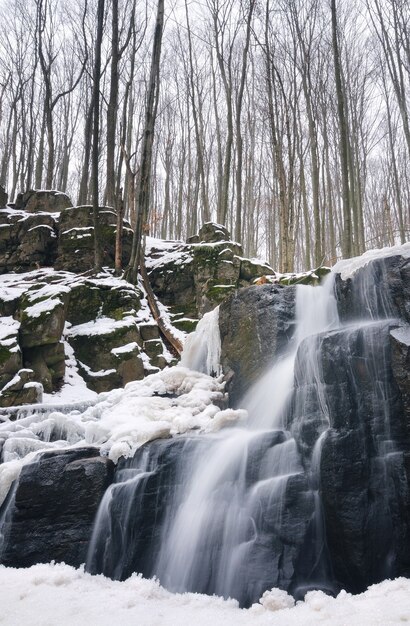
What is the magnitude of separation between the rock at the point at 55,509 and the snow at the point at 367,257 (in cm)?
352

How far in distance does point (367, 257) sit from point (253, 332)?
5.84 feet

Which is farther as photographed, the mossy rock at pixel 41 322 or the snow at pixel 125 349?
the snow at pixel 125 349

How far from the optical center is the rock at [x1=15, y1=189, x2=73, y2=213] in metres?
13.1

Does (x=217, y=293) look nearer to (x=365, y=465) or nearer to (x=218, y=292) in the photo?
(x=218, y=292)

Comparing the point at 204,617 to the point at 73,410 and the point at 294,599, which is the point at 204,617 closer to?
the point at 294,599

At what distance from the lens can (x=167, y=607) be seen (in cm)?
285

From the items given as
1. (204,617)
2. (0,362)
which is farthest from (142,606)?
(0,362)

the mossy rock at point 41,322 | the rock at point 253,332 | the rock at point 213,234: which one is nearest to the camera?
the rock at point 253,332

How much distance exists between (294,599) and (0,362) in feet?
21.2

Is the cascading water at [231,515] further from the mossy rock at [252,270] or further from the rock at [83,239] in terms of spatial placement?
the rock at [83,239]

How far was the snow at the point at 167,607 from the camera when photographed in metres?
2.45

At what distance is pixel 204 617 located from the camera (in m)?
2.70

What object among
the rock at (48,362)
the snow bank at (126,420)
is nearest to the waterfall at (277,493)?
the snow bank at (126,420)

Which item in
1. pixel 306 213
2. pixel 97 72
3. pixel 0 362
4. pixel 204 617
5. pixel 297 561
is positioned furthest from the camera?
pixel 306 213
